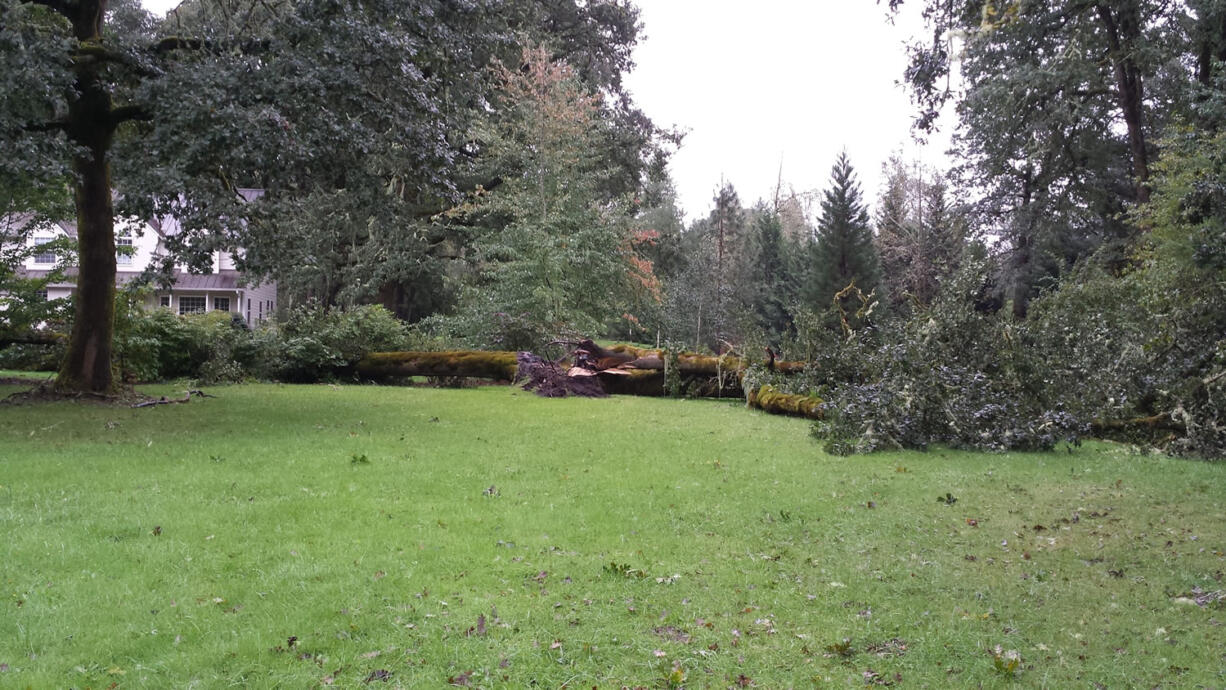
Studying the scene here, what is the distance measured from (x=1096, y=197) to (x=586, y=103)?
1849cm

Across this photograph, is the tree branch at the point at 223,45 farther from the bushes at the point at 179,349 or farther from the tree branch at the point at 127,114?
the bushes at the point at 179,349

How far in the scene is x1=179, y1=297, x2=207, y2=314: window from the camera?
1533 inches

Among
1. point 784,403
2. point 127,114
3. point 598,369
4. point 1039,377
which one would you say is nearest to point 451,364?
point 598,369

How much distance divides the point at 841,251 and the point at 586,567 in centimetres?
3110

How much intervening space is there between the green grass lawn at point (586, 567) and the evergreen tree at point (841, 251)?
25.6 meters

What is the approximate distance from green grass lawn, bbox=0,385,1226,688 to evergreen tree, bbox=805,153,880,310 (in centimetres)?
2556

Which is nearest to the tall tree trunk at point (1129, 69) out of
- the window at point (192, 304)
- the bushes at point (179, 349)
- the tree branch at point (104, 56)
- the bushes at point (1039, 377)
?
the bushes at point (1039, 377)

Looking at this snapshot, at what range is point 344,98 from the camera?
1002 centimetres

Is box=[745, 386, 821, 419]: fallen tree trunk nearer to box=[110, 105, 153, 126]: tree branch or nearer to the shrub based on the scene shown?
the shrub

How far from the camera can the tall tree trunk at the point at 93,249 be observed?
11180mm

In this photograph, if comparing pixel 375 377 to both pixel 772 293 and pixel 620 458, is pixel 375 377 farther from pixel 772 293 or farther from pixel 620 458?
pixel 772 293

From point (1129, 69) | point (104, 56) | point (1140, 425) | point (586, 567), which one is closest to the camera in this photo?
point (586, 567)

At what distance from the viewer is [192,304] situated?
3950 centimetres

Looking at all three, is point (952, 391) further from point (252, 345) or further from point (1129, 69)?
point (1129, 69)
